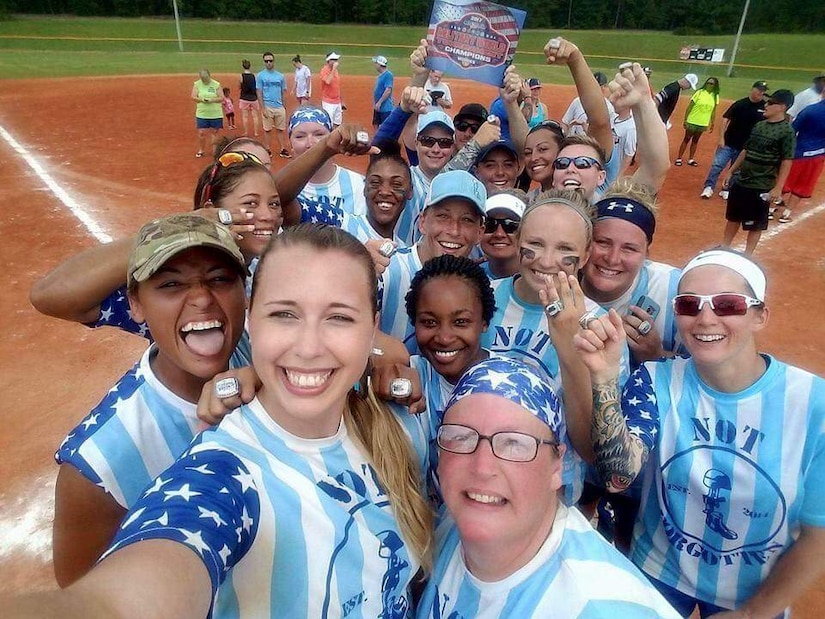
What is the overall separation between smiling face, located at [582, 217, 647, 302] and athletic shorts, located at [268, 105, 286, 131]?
13.3 metres

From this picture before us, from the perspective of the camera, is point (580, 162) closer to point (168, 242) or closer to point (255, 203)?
point (255, 203)

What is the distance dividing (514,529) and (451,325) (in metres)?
1.33

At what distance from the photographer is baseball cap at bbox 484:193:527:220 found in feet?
12.7

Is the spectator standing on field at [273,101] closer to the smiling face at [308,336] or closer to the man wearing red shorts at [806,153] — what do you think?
the man wearing red shorts at [806,153]

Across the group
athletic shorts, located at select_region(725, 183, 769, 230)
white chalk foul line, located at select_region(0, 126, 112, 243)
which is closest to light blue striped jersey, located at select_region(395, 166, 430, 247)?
white chalk foul line, located at select_region(0, 126, 112, 243)

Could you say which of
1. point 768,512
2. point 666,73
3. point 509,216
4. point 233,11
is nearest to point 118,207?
point 509,216

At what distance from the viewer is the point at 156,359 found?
234 centimetres

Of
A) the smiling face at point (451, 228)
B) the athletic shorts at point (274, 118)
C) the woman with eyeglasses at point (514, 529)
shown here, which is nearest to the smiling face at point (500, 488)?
the woman with eyeglasses at point (514, 529)

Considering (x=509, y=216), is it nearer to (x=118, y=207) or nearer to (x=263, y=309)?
(x=263, y=309)

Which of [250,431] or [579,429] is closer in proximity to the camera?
[250,431]

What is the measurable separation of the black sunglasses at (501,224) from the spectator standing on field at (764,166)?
6.64m

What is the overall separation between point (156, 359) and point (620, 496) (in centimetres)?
269

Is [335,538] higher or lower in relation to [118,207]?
higher

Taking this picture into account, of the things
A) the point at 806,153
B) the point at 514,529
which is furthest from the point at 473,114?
the point at 806,153
